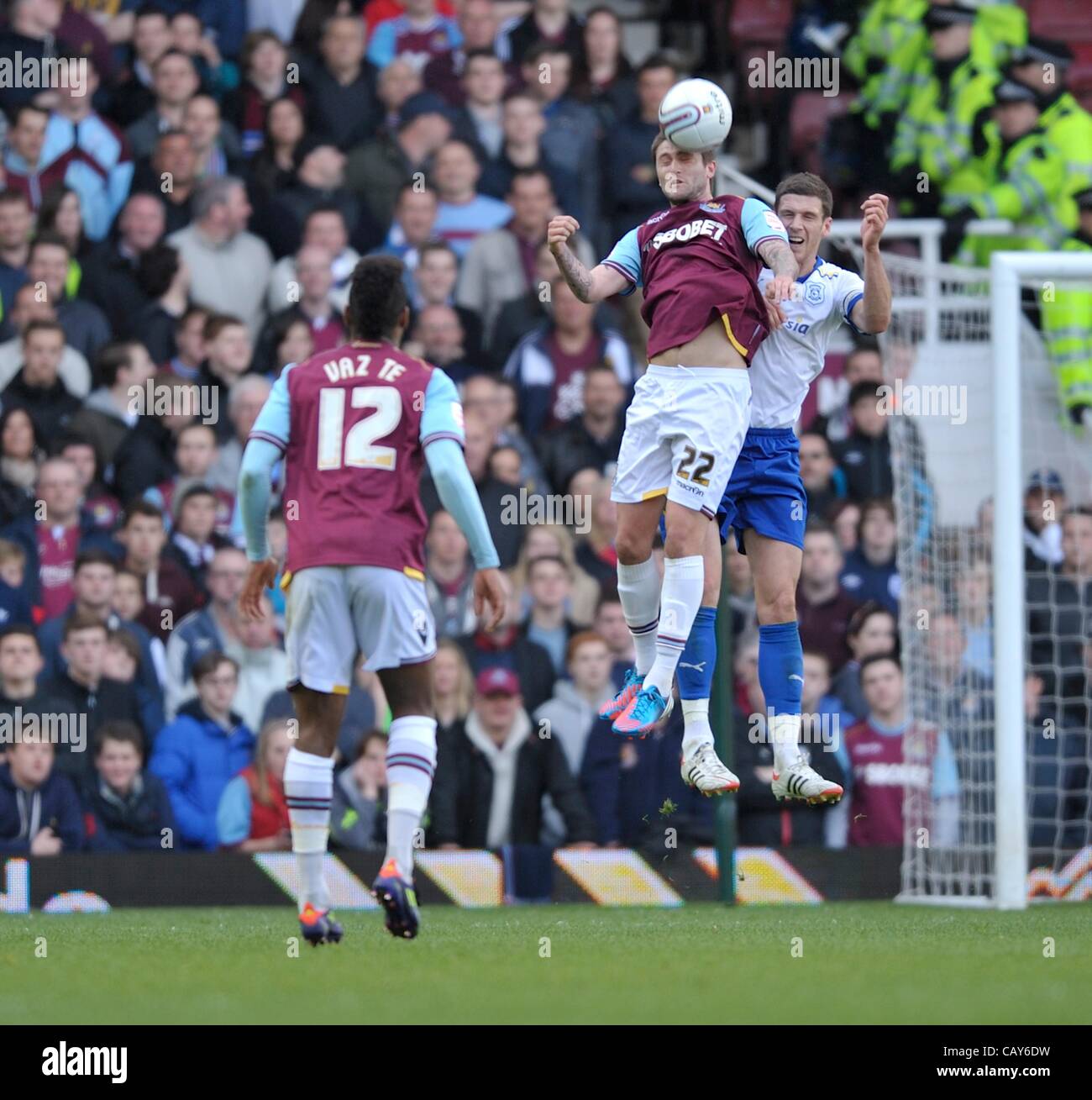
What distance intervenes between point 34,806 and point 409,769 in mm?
4226

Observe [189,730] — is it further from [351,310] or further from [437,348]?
[351,310]

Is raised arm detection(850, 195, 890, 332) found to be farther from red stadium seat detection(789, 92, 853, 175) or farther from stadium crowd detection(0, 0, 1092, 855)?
red stadium seat detection(789, 92, 853, 175)

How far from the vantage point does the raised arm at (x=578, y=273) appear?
29.3 ft

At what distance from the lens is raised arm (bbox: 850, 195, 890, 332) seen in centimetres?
879

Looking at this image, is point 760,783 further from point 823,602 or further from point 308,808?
Result: point 308,808

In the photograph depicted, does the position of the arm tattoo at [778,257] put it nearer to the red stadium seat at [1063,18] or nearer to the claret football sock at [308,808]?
the claret football sock at [308,808]

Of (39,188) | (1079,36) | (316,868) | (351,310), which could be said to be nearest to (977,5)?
(1079,36)

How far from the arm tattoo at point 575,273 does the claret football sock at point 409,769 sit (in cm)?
186

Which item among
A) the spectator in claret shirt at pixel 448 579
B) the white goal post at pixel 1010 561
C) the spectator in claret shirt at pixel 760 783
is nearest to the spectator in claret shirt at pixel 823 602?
the spectator in claret shirt at pixel 760 783

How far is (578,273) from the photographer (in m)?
9.10

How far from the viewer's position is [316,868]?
28.5ft

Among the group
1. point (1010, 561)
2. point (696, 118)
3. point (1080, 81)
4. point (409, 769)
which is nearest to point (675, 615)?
point (409, 769)

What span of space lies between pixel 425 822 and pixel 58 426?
11.6ft

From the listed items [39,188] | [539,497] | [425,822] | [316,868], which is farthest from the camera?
[39,188]
